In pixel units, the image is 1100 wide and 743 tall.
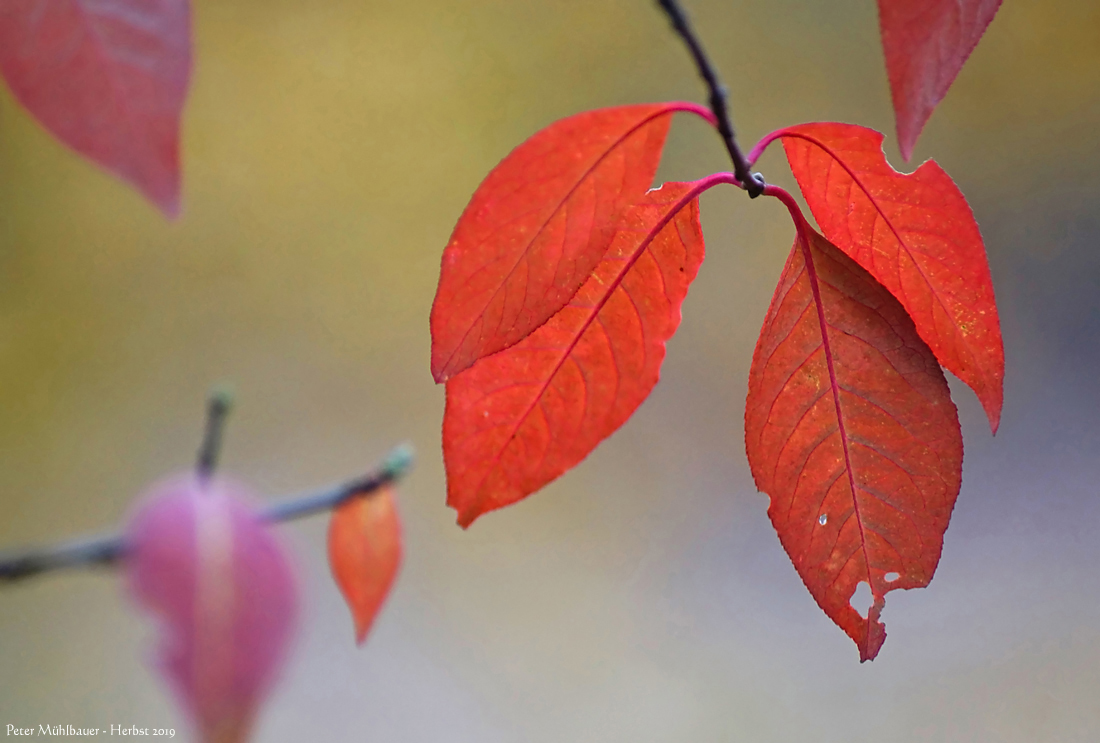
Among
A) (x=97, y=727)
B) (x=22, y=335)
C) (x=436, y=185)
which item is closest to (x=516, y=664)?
(x=97, y=727)

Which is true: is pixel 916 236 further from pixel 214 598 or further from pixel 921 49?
pixel 214 598

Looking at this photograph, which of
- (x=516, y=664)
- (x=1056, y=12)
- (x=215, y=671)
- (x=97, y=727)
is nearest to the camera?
(x=215, y=671)

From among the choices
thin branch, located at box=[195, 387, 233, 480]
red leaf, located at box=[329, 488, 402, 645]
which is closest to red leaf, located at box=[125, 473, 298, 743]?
thin branch, located at box=[195, 387, 233, 480]

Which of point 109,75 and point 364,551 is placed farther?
point 364,551

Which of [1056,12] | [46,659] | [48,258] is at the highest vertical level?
[1056,12]

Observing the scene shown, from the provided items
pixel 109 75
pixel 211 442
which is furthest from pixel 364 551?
pixel 109 75

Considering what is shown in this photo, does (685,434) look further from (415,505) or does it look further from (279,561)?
(279,561)

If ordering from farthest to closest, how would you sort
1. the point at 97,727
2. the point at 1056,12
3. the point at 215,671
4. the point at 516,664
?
the point at 1056,12 < the point at 516,664 < the point at 97,727 < the point at 215,671
